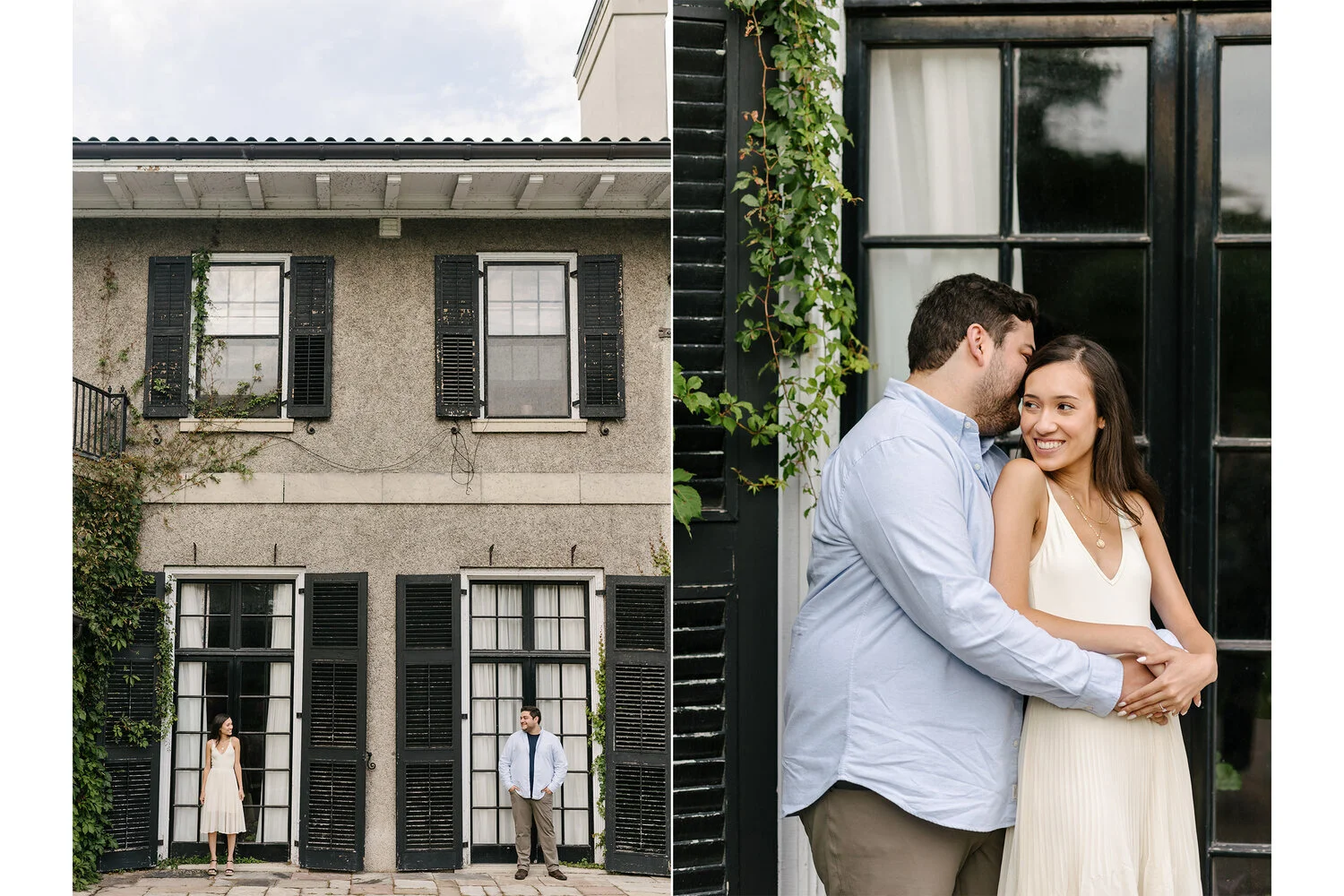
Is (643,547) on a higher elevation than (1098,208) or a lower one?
lower

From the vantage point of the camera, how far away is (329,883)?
90.6 inches

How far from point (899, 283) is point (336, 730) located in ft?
6.05

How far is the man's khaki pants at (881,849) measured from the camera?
85.6 inches

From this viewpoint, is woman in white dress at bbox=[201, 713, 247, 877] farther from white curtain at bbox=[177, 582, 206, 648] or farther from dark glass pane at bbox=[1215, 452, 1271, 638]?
dark glass pane at bbox=[1215, 452, 1271, 638]

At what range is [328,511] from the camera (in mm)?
2297

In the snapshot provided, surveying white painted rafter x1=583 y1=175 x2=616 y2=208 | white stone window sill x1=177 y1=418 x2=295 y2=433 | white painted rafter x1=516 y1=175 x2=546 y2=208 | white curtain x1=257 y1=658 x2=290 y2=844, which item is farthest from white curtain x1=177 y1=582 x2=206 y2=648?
white painted rafter x1=583 y1=175 x2=616 y2=208

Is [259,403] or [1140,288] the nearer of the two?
[259,403]

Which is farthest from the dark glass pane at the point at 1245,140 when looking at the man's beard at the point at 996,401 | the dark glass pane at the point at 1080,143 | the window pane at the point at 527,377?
the window pane at the point at 527,377

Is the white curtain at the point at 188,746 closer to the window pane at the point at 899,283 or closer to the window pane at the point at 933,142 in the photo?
the window pane at the point at 899,283
